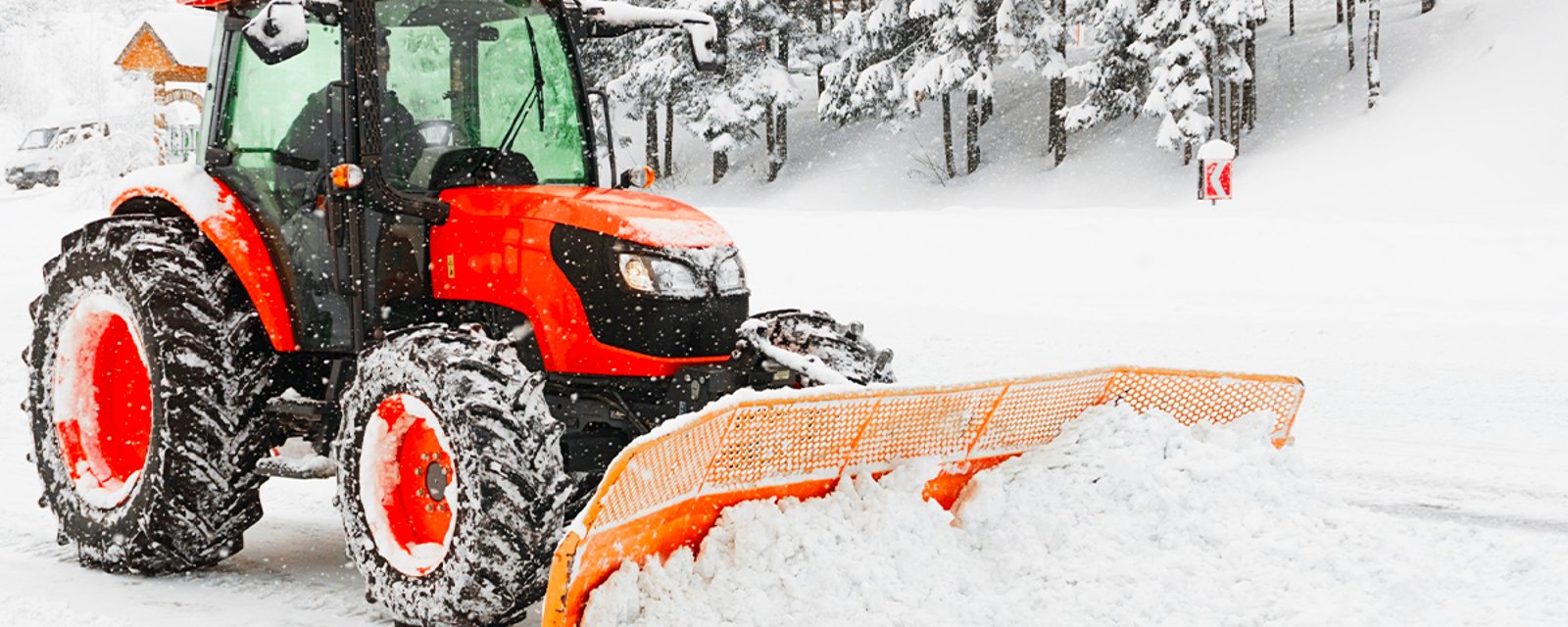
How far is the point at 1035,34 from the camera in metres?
30.4

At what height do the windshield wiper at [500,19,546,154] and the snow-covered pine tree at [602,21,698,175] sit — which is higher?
the windshield wiper at [500,19,546,154]

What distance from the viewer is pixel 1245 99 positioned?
3153 centimetres

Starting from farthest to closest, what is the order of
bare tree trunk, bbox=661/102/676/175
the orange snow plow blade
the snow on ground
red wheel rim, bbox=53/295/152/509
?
bare tree trunk, bbox=661/102/676/175 → red wheel rim, bbox=53/295/152/509 → the snow on ground → the orange snow plow blade

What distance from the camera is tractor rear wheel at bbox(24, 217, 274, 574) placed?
5496 millimetres

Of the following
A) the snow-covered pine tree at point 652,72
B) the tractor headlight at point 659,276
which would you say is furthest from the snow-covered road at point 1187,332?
the snow-covered pine tree at point 652,72

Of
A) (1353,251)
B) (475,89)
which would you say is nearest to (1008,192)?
(1353,251)

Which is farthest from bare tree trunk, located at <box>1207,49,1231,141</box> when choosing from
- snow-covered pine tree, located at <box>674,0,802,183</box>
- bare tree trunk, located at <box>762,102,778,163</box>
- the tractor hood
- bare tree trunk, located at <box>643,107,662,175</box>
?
the tractor hood

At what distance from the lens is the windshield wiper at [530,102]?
18.7ft

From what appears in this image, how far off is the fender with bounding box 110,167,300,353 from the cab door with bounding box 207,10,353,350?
36 mm

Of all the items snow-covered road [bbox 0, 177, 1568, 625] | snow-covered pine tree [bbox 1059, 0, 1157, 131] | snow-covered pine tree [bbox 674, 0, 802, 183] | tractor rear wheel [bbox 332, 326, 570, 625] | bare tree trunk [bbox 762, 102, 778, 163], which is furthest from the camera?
bare tree trunk [bbox 762, 102, 778, 163]

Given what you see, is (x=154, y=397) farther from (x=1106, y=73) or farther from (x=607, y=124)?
(x=1106, y=73)

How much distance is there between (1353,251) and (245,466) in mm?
11218

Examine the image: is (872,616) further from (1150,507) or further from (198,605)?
(198,605)

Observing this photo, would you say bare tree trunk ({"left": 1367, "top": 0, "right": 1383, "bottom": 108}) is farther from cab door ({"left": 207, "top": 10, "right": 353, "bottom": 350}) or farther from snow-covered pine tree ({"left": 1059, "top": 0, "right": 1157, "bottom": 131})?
cab door ({"left": 207, "top": 10, "right": 353, "bottom": 350})
